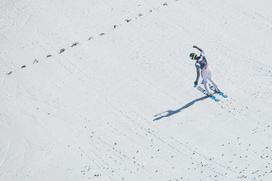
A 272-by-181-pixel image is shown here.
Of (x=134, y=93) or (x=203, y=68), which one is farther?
(x=134, y=93)

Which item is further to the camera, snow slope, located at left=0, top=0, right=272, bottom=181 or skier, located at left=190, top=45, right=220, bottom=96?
skier, located at left=190, top=45, right=220, bottom=96

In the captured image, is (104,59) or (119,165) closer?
(119,165)

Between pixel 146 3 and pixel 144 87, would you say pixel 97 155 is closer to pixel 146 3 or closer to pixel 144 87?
pixel 144 87

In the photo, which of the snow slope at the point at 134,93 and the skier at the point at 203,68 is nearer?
the snow slope at the point at 134,93

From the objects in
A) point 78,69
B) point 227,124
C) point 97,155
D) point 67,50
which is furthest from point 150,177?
point 67,50

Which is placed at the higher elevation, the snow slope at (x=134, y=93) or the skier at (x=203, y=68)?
the skier at (x=203, y=68)

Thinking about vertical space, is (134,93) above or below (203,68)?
below

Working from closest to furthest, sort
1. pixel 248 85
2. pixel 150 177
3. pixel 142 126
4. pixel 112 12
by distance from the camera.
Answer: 1. pixel 150 177
2. pixel 142 126
3. pixel 248 85
4. pixel 112 12

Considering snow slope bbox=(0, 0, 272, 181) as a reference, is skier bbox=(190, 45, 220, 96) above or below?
above
